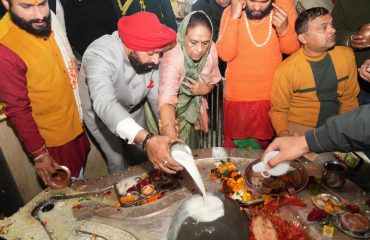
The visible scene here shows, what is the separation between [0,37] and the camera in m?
2.75

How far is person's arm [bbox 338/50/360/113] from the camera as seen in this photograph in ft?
10.5

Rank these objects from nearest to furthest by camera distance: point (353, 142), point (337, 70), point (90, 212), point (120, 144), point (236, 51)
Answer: point (353, 142) → point (90, 212) → point (337, 70) → point (236, 51) → point (120, 144)

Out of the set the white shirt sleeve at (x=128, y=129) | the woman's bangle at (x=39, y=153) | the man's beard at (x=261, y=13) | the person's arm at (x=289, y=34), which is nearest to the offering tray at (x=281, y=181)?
the white shirt sleeve at (x=128, y=129)

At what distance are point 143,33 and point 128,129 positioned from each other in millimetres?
963

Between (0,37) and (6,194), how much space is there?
1769 millimetres

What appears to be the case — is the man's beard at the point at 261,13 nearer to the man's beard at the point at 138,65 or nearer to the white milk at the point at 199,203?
the man's beard at the point at 138,65

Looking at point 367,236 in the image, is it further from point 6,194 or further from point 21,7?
point 6,194

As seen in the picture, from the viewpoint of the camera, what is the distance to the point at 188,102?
3.56 meters

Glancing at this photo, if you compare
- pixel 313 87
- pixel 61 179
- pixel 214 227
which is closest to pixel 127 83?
pixel 61 179

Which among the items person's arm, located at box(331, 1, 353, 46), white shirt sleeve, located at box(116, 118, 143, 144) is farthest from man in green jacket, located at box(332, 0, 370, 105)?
white shirt sleeve, located at box(116, 118, 143, 144)

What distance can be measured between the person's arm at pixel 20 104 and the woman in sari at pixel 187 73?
1.13m

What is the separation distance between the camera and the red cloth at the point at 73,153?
3.32 metres

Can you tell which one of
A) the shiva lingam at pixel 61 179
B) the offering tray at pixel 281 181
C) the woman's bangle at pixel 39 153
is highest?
the woman's bangle at pixel 39 153

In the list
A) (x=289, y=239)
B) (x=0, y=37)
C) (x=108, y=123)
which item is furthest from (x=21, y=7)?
(x=289, y=239)
